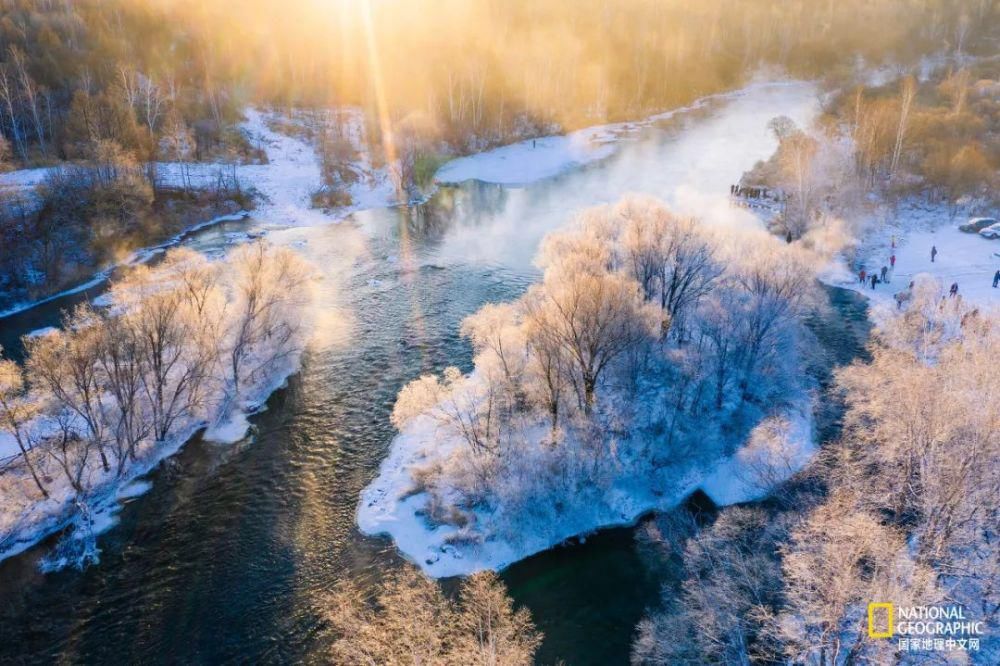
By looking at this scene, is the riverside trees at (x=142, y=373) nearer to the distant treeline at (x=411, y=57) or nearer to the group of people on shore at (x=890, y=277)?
the distant treeline at (x=411, y=57)

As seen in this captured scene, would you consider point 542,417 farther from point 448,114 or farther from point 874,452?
point 448,114

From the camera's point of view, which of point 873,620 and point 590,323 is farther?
point 590,323

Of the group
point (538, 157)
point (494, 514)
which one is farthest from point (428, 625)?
point (538, 157)

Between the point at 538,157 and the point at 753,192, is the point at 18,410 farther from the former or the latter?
the point at 538,157

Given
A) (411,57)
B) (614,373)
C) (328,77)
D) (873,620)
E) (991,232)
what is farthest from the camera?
(411,57)

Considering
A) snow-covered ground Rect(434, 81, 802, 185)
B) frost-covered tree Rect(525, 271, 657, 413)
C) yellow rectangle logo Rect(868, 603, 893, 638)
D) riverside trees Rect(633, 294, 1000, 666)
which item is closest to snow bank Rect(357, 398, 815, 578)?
riverside trees Rect(633, 294, 1000, 666)

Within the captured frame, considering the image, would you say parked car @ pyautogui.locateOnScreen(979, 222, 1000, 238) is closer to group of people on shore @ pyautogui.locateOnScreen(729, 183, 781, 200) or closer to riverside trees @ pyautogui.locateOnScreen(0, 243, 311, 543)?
group of people on shore @ pyautogui.locateOnScreen(729, 183, 781, 200)
